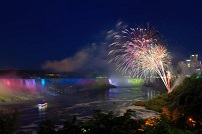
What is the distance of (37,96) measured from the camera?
75.7 meters

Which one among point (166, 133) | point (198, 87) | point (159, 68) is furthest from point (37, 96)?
point (166, 133)

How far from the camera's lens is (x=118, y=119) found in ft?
27.5

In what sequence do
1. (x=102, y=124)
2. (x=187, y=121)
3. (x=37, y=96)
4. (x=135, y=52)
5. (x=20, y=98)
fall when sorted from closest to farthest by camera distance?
(x=102, y=124) < (x=187, y=121) < (x=135, y=52) < (x=20, y=98) < (x=37, y=96)

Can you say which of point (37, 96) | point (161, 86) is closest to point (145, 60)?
point (37, 96)

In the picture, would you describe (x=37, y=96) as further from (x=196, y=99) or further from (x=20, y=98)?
(x=196, y=99)

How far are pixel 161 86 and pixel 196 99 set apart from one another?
102220 millimetres

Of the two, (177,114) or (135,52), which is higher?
(135,52)

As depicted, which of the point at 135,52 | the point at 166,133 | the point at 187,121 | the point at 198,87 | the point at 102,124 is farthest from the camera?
the point at 135,52

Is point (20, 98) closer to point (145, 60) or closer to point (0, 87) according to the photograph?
point (0, 87)

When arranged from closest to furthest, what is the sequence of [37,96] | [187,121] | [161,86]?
[187,121], [37,96], [161,86]

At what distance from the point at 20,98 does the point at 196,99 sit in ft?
199

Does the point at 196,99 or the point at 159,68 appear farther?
the point at 159,68

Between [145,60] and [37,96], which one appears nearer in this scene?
[145,60]

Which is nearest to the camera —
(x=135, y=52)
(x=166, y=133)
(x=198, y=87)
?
(x=166, y=133)
